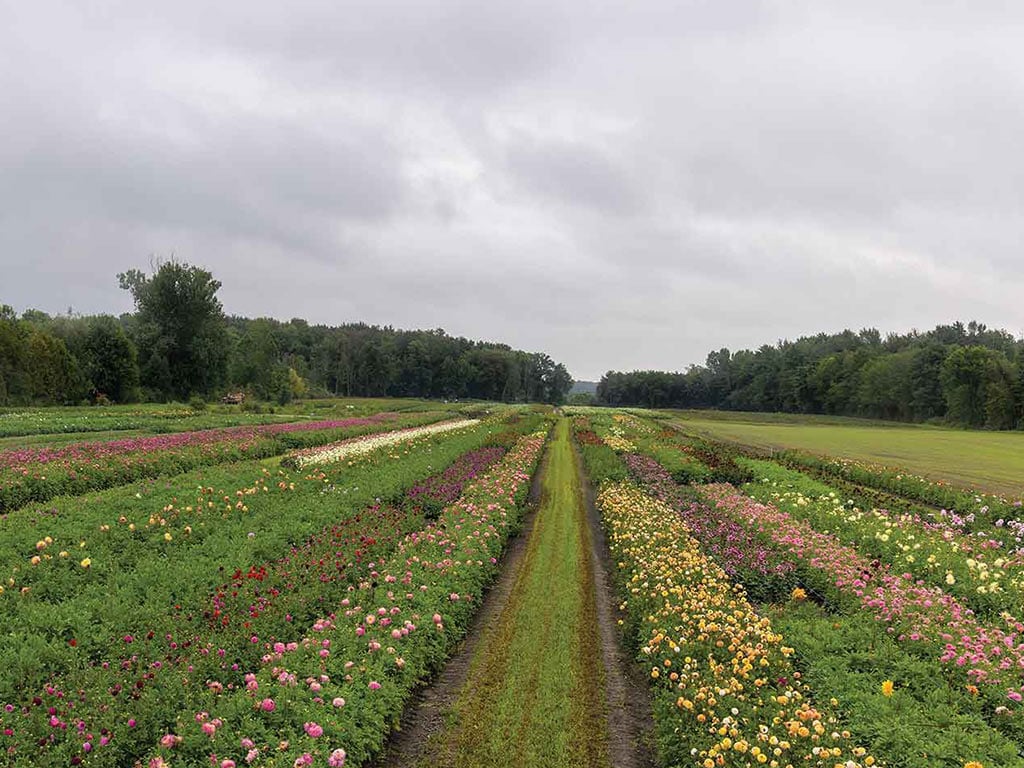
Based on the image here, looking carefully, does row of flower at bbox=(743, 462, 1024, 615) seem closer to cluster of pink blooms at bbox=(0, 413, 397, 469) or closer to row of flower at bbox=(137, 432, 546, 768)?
row of flower at bbox=(137, 432, 546, 768)

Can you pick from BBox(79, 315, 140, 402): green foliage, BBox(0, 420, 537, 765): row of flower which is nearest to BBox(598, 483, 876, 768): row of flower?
BBox(0, 420, 537, 765): row of flower

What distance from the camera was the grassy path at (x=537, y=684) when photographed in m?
6.25

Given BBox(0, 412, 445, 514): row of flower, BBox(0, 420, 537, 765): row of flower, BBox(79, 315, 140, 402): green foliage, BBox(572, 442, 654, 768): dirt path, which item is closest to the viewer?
BBox(0, 420, 537, 765): row of flower

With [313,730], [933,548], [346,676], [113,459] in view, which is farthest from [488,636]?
[113,459]

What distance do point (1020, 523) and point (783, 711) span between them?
1179cm

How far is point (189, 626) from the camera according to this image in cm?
723

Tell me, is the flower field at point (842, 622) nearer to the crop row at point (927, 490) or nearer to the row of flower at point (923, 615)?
the row of flower at point (923, 615)

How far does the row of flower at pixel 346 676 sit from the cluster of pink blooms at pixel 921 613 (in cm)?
634

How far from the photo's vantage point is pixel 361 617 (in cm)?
782

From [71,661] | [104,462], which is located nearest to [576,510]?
[71,661]

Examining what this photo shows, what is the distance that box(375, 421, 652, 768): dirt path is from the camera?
20.5 feet

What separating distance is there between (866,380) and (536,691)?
413 feet

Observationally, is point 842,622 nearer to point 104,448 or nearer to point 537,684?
point 537,684

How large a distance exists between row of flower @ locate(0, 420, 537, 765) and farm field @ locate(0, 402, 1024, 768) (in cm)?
4
